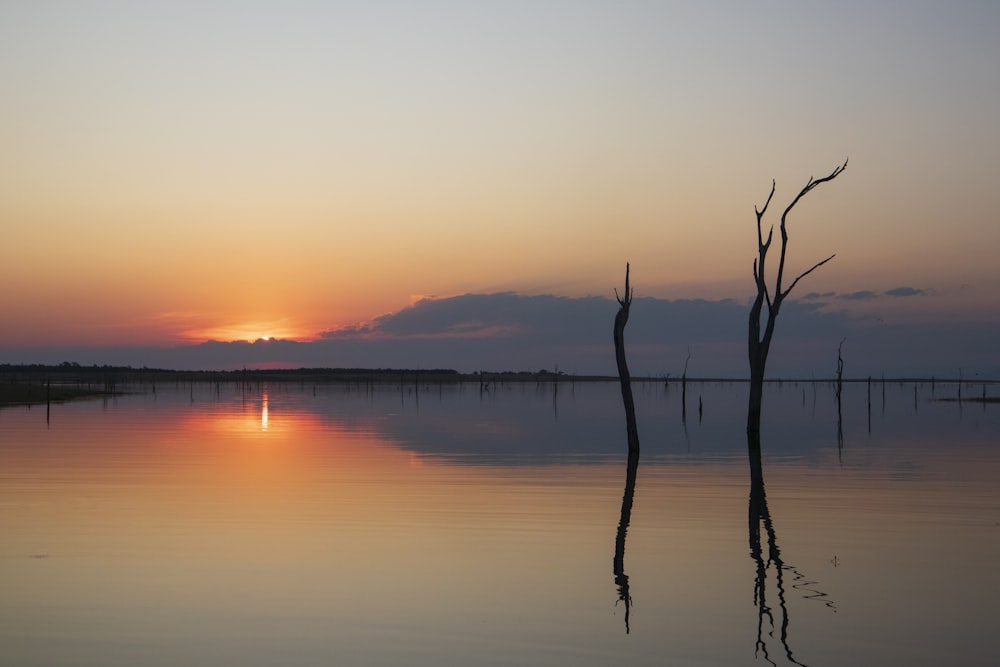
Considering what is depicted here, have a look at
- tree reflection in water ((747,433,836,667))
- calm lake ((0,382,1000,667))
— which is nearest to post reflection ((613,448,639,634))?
calm lake ((0,382,1000,667))

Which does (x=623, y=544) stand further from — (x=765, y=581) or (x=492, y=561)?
(x=765, y=581)

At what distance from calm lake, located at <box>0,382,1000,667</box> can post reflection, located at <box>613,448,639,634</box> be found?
7cm

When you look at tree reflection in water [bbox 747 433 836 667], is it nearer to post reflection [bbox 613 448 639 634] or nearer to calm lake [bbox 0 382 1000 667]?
calm lake [bbox 0 382 1000 667]

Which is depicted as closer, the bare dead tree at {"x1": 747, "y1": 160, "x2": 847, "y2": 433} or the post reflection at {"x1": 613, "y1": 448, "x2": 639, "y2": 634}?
the post reflection at {"x1": 613, "y1": 448, "x2": 639, "y2": 634}

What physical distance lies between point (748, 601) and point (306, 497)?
40.7 feet

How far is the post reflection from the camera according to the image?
1309 centimetres

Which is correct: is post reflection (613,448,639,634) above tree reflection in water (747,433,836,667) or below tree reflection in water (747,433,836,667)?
below

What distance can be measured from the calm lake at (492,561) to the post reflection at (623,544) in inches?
2.7

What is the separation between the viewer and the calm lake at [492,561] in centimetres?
1098

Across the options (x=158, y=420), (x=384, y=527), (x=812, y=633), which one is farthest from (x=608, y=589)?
(x=158, y=420)

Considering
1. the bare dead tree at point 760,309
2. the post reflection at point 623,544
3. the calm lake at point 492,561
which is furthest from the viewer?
the bare dead tree at point 760,309

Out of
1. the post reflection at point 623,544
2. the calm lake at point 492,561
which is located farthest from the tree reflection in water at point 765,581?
the post reflection at point 623,544

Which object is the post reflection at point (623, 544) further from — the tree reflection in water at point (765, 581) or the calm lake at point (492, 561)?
the tree reflection in water at point (765, 581)

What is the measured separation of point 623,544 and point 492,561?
260 centimetres
